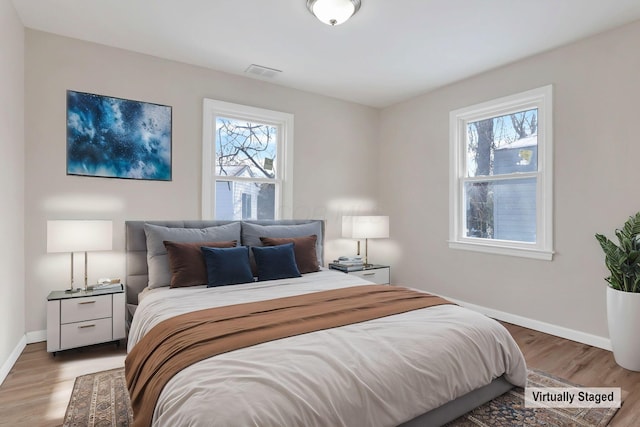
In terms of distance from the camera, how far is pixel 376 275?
13.6 feet

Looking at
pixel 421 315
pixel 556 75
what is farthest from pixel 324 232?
pixel 556 75

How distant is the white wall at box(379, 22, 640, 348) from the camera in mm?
2836

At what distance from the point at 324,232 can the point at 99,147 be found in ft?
8.44

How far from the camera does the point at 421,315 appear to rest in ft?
6.81

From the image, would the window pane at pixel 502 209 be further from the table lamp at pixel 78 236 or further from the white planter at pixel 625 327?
the table lamp at pixel 78 236

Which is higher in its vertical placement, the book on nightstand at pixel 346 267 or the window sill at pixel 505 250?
the window sill at pixel 505 250

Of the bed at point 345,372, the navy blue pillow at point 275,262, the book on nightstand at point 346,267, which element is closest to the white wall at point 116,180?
the book on nightstand at point 346,267

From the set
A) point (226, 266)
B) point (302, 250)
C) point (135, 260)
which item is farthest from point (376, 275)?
point (135, 260)

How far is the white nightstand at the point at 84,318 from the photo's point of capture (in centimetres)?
268

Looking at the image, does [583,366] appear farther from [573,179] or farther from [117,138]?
[117,138]

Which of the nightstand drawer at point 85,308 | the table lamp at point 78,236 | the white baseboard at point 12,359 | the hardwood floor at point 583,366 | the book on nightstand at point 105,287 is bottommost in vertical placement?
the hardwood floor at point 583,366

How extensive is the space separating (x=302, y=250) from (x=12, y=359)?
2381mm

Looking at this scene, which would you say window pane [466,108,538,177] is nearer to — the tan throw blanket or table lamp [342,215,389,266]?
table lamp [342,215,389,266]

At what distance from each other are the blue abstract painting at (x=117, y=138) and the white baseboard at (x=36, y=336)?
1424mm
